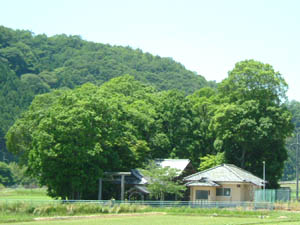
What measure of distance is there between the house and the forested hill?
85.5m

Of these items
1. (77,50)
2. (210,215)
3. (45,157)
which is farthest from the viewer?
(77,50)

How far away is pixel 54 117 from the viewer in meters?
50.2

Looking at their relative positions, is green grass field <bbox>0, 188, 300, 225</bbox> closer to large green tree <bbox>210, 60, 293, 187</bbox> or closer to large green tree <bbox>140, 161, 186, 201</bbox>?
large green tree <bbox>140, 161, 186, 201</bbox>

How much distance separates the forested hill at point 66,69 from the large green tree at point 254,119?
260 ft

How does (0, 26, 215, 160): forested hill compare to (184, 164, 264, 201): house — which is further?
(0, 26, 215, 160): forested hill

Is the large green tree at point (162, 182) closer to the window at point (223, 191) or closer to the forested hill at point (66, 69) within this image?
the window at point (223, 191)

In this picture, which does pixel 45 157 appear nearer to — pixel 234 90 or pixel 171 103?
pixel 171 103

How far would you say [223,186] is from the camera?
181 feet

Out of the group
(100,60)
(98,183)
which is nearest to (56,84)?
(100,60)

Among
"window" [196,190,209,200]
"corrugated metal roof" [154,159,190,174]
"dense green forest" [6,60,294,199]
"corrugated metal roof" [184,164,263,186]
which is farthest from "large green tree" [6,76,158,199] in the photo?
"window" [196,190,209,200]

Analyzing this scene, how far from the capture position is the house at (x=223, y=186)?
178ft

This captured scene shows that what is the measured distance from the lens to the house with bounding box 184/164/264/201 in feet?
178

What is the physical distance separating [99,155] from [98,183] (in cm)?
323

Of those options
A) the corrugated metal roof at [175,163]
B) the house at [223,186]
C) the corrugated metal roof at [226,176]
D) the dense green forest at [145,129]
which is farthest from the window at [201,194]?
the dense green forest at [145,129]
